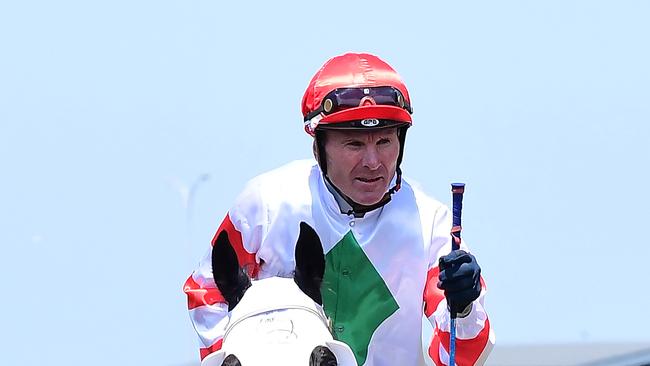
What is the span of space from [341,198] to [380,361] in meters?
0.60

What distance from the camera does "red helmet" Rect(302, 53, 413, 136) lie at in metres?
4.21

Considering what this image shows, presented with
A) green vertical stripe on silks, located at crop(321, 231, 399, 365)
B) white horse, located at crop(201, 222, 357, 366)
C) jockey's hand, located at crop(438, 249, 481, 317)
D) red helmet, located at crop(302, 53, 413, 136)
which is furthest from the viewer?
green vertical stripe on silks, located at crop(321, 231, 399, 365)

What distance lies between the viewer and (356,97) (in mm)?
4250

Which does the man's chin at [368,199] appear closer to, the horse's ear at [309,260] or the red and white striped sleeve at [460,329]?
the red and white striped sleeve at [460,329]

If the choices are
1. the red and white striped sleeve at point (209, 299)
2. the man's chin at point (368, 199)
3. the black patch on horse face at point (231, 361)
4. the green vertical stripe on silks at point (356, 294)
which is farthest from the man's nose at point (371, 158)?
the black patch on horse face at point (231, 361)

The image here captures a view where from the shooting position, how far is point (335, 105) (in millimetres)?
4262

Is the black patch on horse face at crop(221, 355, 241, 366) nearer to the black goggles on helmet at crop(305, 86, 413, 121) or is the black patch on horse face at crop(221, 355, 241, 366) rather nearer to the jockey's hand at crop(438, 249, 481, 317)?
the jockey's hand at crop(438, 249, 481, 317)

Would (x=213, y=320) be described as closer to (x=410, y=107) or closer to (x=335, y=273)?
(x=335, y=273)

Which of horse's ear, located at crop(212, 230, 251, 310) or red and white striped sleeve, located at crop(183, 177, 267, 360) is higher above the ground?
horse's ear, located at crop(212, 230, 251, 310)

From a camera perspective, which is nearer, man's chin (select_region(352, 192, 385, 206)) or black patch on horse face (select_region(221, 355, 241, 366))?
black patch on horse face (select_region(221, 355, 241, 366))

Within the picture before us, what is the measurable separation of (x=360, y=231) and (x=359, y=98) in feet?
1.71

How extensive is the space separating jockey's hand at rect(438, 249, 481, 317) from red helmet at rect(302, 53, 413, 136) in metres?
0.54

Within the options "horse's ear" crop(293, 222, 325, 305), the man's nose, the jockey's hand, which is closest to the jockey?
the man's nose

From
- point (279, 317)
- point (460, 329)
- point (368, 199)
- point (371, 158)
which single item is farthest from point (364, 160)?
point (279, 317)
